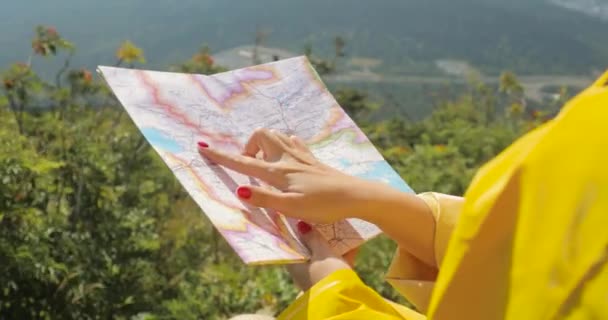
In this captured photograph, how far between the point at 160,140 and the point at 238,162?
0.41 feet

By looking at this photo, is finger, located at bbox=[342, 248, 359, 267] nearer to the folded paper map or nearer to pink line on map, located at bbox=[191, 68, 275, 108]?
the folded paper map

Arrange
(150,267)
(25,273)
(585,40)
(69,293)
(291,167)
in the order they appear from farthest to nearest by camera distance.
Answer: (585,40) < (150,267) < (69,293) < (25,273) < (291,167)

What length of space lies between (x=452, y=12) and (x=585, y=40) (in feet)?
57.5

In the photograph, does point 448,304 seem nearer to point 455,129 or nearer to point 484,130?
point 484,130

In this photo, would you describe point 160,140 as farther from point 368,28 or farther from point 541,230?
point 368,28

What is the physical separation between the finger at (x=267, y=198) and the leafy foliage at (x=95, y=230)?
1343mm

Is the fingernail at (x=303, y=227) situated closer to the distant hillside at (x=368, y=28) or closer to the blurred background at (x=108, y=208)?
the blurred background at (x=108, y=208)

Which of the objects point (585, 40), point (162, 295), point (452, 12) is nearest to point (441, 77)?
point (585, 40)

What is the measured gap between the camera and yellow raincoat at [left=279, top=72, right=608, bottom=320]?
537 mm

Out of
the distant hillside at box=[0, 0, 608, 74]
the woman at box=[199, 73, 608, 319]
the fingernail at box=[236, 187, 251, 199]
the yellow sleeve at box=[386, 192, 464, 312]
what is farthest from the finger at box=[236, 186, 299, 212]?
the distant hillside at box=[0, 0, 608, 74]

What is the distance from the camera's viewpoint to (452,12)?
8181 cm

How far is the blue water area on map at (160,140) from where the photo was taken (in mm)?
1148

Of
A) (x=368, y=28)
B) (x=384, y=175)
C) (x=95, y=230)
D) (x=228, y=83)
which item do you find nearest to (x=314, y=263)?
(x=384, y=175)

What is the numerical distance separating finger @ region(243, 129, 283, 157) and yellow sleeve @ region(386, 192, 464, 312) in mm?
237
